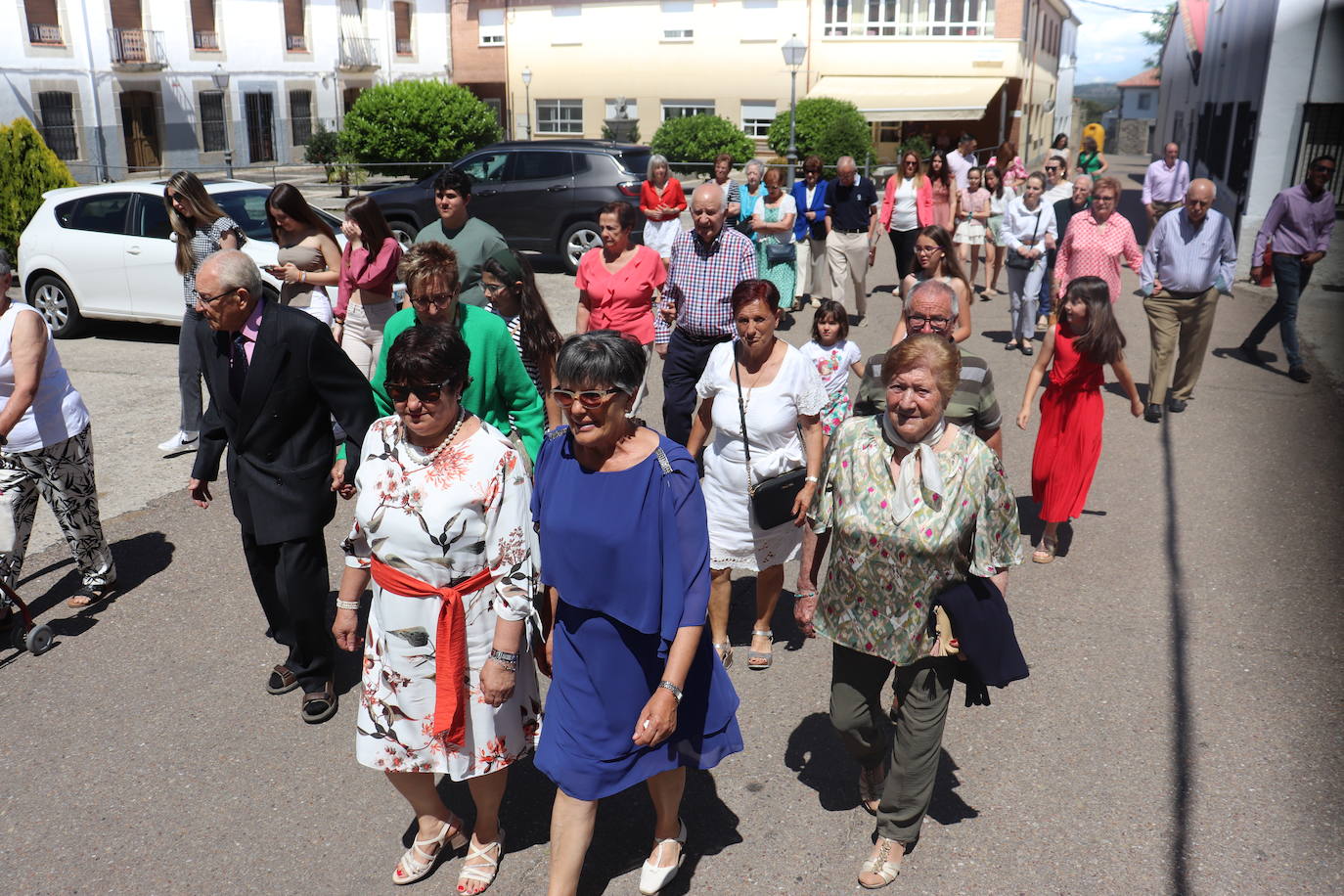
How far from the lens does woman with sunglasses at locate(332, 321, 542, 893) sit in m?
3.26

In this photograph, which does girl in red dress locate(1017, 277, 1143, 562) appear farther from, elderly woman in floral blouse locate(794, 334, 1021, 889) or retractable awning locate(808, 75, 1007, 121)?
retractable awning locate(808, 75, 1007, 121)

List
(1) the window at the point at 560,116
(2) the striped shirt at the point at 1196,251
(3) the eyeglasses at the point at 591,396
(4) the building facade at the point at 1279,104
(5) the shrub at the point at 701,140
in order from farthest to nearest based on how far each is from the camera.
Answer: (1) the window at the point at 560,116
(5) the shrub at the point at 701,140
(4) the building facade at the point at 1279,104
(2) the striped shirt at the point at 1196,251
(3) the eyeglasses at the point at 591,396

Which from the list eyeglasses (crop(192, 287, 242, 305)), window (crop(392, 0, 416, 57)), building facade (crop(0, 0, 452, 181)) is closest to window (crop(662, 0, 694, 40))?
building facade (crop(0, 0, 452, 181))

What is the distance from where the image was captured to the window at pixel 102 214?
11.1 m

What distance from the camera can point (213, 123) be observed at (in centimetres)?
4144

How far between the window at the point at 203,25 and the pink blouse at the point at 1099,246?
39.3 metres

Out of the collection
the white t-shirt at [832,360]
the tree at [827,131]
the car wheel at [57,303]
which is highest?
the tree at [827,131]

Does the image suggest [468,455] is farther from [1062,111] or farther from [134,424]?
[1062,111]

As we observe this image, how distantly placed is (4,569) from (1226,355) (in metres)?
11.1

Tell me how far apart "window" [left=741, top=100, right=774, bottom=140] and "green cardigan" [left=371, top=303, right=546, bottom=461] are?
41.0m

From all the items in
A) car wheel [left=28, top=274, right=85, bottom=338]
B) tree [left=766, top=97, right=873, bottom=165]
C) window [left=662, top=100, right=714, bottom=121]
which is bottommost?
car wheel [left=28, top=274, right=85, bottom=338]

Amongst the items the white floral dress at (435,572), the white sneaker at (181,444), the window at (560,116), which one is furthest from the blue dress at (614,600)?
the window at (560,116)

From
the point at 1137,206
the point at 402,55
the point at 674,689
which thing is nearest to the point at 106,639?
the point at 674,689

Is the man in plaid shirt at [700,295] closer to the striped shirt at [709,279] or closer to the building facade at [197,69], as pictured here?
the striped shirt at [709,279]
